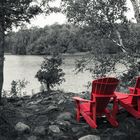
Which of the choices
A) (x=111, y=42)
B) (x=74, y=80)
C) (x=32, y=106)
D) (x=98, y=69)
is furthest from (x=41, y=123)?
(x=74, y=80)

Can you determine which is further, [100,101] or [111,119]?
[111,119]

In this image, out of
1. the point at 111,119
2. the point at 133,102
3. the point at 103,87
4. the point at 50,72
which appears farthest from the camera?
the point at 50,72

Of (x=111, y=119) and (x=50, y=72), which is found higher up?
(x=50, y=72)

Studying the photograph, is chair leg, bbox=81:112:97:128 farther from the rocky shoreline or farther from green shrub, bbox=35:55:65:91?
green shrub, bbox=35:55:65:91

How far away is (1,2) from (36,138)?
2.50m

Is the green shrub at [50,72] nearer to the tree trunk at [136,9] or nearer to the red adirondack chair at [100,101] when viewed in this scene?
the tree trunk at [136,9]

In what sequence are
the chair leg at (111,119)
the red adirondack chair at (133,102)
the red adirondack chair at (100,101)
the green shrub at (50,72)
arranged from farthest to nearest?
1. the green shrub at (50,72)
2. the red adirondack chair at (133,102)
3. the chair leg at (111,119)
4. the red adirondack chair at (100,101)

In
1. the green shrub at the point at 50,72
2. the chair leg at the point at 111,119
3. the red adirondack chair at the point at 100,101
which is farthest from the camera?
the green shrub at the point at 50,72

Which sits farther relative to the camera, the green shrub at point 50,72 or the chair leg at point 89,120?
the green shrub at point 50,72

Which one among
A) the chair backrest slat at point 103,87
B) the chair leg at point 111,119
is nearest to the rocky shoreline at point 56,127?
the chair leg at point 111,119

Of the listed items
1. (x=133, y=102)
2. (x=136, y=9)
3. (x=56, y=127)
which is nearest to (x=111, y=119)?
(x=133, y=102)

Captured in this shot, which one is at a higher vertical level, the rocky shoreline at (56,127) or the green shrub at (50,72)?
the green shrub at (50,72)

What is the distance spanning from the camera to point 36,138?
6.36m

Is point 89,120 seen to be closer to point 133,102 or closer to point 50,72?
point 133,102
